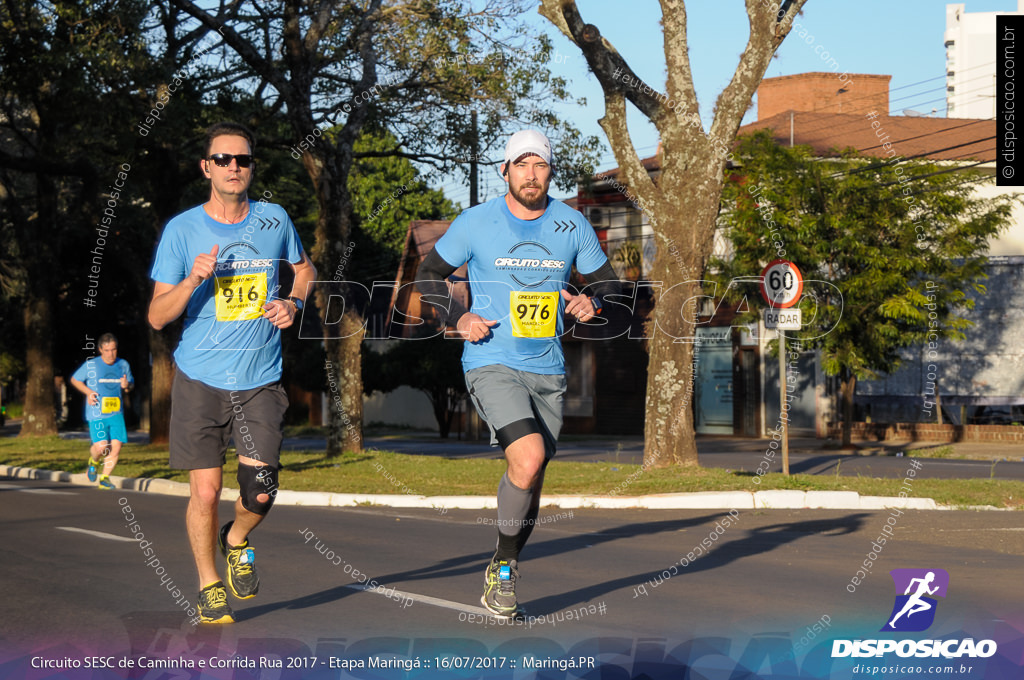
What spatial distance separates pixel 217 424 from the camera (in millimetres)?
5836

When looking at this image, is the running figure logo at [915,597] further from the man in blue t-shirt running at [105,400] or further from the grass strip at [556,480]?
the man in blue t-shirt running at [105,400]

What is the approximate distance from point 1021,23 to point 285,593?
1640cm

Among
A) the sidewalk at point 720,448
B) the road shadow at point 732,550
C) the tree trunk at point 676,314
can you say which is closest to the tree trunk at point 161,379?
the sidewalk at point 720,448

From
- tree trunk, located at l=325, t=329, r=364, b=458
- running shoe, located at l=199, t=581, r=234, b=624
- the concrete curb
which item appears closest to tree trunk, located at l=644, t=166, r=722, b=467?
the concrete curb

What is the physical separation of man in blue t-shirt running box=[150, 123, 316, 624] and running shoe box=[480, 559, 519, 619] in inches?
46.2

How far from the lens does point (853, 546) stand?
368 inches

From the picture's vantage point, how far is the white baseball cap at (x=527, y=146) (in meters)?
5.89

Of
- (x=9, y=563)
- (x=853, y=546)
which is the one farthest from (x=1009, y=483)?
(x=9, y=563)

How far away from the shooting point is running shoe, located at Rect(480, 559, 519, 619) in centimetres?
589

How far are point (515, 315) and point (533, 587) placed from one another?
6.83 feet

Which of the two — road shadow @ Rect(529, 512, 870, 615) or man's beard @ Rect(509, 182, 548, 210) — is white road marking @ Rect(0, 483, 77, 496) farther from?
man's beard @ Rect(509, 182, 548, 210)

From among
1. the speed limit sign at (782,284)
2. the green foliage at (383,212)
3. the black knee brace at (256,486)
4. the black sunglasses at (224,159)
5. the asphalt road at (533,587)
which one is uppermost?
the green foliage at (383,212)

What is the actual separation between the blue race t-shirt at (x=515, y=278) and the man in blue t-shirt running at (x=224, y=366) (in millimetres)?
961

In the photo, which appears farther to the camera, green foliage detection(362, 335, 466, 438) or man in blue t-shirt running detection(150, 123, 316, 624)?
green foliage detection(362, 335, 466, 438)
